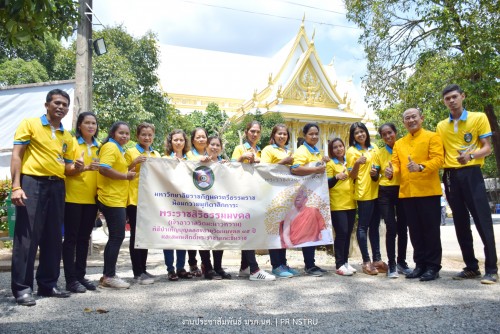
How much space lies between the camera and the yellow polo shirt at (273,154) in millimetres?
4621

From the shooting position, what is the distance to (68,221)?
3.78 metres

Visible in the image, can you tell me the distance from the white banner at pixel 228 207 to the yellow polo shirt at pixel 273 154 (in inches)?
4.7

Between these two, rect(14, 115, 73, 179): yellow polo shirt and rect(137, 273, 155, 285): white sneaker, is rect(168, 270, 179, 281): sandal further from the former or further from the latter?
rect(14, 115, 73, 179): yellow polo shirt

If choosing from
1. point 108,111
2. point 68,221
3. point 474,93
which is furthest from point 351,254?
point 108,111

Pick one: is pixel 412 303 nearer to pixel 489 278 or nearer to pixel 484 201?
pixel 489 278

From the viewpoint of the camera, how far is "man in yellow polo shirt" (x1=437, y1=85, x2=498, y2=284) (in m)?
Answer: 3.96

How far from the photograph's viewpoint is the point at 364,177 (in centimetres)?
457

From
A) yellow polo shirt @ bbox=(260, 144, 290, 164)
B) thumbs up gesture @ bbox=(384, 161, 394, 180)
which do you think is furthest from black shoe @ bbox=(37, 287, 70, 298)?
thumbs up gesture @ bbox=(384, 161, 394, 180)

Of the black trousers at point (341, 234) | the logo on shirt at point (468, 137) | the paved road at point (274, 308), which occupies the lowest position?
the paved road at point (274, 308)

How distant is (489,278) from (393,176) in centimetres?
127

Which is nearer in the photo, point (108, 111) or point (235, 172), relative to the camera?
point (235, 172)

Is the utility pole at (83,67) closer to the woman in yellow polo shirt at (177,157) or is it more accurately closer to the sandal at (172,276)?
the woman in yellow polo shirt at (177,157)

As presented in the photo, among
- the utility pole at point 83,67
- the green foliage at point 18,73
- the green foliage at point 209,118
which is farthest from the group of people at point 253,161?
the green foliage at point 209,118

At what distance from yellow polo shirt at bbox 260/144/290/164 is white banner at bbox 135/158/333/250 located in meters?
0.12
